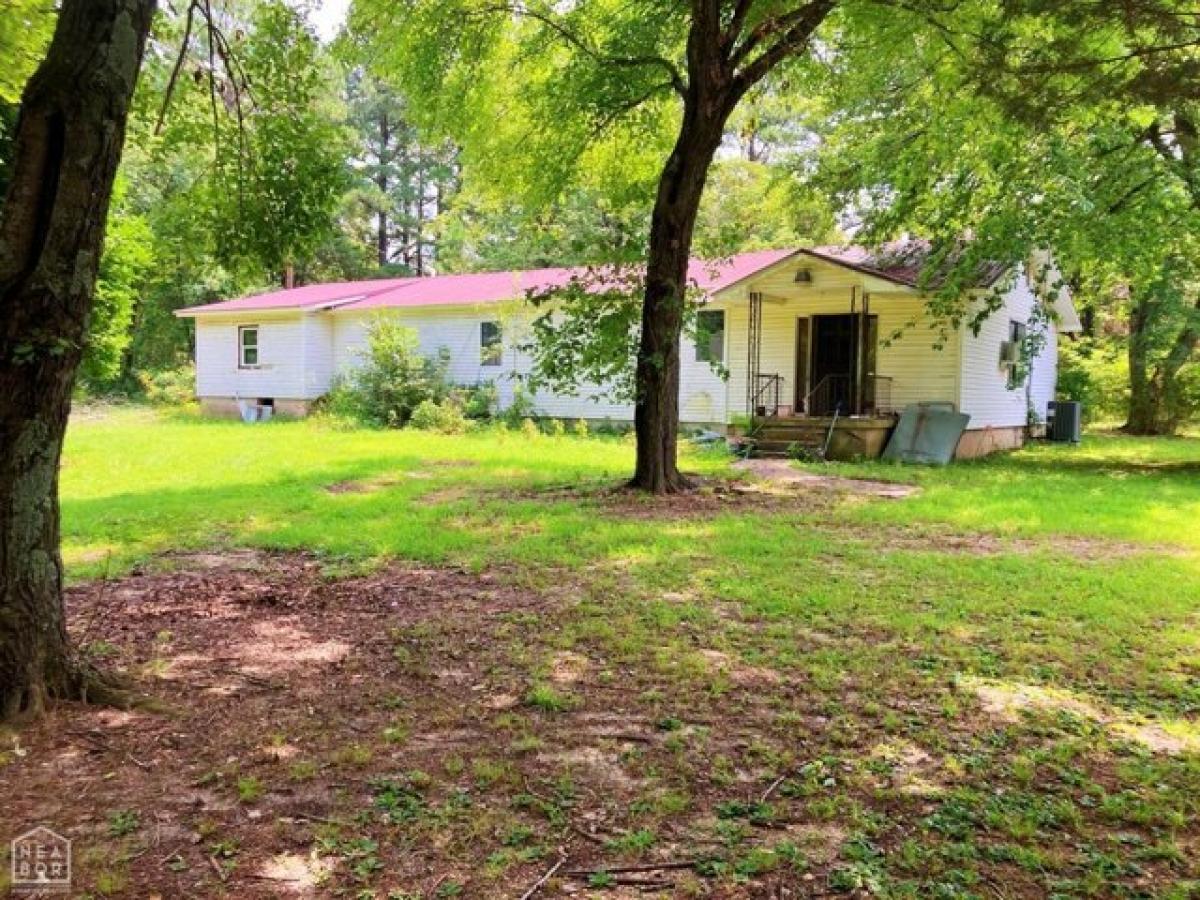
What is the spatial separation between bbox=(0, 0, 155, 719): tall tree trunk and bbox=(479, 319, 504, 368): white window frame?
56.0 ft

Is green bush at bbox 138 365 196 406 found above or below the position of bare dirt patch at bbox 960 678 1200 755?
above

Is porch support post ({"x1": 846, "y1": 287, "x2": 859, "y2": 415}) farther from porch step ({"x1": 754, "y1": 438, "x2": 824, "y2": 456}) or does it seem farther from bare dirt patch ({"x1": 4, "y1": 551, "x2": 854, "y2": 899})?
bare dirt patch ({"x1": 4, "y1": 551, "x2": 854, "y2": 899})

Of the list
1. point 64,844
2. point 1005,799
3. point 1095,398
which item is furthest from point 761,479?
point 1095,398

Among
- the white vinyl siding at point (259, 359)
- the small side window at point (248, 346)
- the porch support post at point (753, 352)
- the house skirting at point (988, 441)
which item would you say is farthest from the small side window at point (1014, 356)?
the small side window at point (248, 346)

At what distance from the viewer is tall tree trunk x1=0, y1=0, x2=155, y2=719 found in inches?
127

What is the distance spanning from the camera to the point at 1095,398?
26.2 meters

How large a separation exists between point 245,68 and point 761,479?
26.8ft

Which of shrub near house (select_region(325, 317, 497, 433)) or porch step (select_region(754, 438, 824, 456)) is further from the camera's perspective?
shrub near house (select_region(325, 317, 497, 433))

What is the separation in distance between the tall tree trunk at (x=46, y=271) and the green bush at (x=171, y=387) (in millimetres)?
25419

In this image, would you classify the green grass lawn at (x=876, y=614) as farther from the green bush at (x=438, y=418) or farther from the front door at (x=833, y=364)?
the green bush at (x=438, y=418)

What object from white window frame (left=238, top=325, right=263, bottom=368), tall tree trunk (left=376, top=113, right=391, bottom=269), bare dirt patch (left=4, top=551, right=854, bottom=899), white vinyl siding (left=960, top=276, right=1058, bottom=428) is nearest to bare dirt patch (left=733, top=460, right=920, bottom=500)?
white vinyl siding (left=960, top=276, right=1058, bottom=428)

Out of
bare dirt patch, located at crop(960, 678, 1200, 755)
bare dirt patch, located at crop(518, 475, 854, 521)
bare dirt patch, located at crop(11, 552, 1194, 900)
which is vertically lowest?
bare dirt patch, located at crop(960, 678, 1200, 755)

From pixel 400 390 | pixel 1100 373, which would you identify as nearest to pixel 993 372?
pixel 1100 373

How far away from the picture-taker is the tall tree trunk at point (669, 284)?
384 inches
